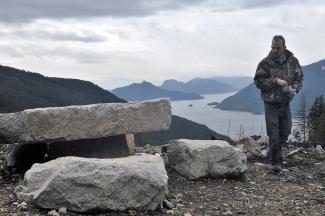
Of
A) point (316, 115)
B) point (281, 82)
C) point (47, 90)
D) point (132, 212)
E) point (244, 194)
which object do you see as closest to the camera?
point (132, 212)

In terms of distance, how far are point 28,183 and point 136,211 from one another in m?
1.78

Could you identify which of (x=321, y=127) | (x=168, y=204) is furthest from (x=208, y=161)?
(x=321, y=127)

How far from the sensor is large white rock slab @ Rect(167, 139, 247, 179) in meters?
10.1

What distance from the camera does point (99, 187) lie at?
298 inches

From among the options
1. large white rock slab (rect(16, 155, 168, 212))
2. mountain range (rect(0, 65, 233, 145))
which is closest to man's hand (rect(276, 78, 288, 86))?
large white rock slab (rect(16, 155, 168, 212))

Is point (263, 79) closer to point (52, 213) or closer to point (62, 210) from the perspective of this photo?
point (62, 210)

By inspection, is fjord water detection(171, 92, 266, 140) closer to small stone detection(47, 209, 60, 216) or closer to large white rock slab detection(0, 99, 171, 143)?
large white rock slab detection(0, 99, 171, 143)

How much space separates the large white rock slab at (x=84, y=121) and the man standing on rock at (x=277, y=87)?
2.16 meters

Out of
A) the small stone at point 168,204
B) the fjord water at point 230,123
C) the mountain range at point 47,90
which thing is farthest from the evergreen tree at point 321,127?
the mountain range at point 47,90

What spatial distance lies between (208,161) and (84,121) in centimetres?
257

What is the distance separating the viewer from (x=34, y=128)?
33.1 ft

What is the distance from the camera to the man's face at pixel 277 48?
11271 millimetres

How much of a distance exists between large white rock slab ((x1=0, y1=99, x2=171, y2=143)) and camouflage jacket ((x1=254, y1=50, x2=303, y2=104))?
2.10 m

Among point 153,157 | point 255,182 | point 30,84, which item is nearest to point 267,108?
point 255,182
